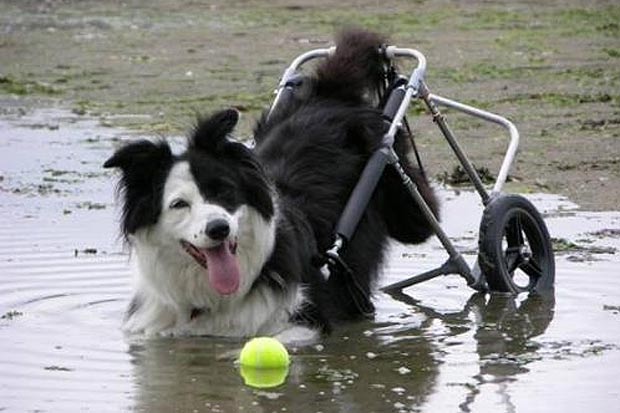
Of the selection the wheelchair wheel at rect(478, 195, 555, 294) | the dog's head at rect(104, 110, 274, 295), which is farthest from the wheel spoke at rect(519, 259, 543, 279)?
the dog's head at rect(104, 110, 274, 295)

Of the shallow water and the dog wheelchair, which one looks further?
the dog wheelchair

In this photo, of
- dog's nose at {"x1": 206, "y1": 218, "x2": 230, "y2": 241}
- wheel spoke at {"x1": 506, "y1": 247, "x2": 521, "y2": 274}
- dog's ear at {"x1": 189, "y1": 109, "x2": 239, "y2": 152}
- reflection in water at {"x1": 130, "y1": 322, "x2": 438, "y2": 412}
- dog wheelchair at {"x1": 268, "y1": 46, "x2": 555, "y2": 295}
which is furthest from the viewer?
wheel spoke at {"x1": 506, "y1": 247, "x2": 521, "y2": 274}

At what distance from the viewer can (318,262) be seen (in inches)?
343

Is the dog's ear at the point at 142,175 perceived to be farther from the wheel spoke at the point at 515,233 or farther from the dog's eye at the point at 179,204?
the wheel spoke at the point at 515,233

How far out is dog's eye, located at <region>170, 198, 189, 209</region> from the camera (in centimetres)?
810

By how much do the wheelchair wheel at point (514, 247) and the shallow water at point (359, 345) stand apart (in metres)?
0.12

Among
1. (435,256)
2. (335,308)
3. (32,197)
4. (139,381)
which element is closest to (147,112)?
(32,197)

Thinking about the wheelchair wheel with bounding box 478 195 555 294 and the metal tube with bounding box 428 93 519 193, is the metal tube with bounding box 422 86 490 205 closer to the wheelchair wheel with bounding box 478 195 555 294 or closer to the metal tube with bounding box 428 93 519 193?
the metal tube with bounding box 428 93 519 193

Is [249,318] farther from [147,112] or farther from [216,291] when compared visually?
[147,112]

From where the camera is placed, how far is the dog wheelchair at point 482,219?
8930 mm

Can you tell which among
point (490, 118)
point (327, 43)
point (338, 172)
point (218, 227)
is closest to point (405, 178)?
point (338, 172)

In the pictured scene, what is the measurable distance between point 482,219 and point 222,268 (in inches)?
73.2

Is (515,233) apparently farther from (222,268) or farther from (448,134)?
(222,268)

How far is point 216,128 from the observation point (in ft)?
26.9
